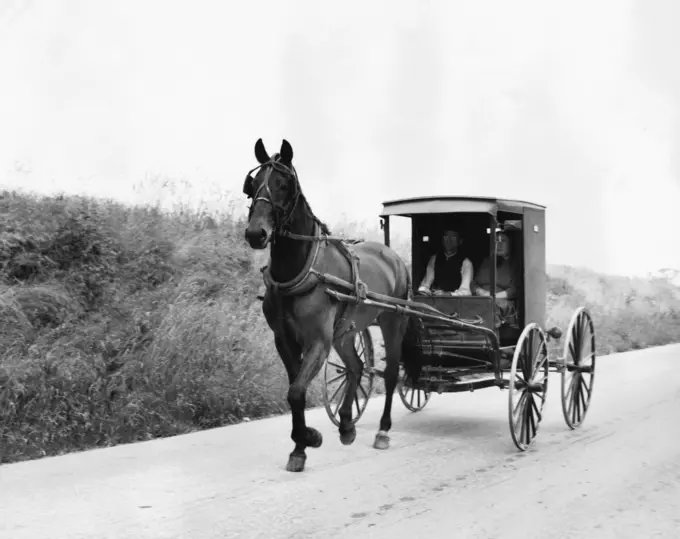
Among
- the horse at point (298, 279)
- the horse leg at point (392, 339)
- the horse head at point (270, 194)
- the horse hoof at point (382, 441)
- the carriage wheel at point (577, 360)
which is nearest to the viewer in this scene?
the horse head at point (270, 194)

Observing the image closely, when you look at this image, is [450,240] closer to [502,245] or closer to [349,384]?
[502,245]

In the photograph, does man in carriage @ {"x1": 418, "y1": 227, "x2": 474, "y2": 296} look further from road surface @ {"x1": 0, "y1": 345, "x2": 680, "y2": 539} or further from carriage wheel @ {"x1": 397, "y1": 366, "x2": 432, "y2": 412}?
road surface @ {"x1": 0, "y1": 345, "x2": 680, "y2": 539}

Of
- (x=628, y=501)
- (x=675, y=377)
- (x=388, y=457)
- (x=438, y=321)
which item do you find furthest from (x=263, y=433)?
(x=675, y=377)

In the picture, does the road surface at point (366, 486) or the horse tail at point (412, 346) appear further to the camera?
the horse tail at point (412, 346)

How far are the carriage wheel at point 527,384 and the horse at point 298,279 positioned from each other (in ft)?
4.08

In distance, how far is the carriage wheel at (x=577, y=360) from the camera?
8.59 m

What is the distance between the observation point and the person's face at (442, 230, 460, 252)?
9.11 meters

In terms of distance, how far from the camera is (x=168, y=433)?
817 centimetres

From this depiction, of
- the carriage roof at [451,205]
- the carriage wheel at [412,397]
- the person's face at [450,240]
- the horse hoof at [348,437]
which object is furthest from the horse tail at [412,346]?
the horse hoof at [348,437]

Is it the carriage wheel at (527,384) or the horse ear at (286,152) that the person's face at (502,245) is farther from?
the horse ear at (286,152)

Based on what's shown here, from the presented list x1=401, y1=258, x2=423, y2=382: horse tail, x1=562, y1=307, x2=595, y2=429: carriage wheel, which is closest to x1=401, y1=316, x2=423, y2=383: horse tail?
x1=401, y1=258, x2=423, y2=382: horse tail

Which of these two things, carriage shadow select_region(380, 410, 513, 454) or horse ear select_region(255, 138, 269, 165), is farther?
carriage shadow select_region(380, 410, 513, 454)

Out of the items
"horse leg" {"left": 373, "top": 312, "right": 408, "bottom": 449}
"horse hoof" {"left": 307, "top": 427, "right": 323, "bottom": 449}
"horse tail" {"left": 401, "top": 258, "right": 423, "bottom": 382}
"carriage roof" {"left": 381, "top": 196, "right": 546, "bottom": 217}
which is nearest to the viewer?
"horse hoof" {"left": 307, "top": 427, "right": 323, "bottom": 449}

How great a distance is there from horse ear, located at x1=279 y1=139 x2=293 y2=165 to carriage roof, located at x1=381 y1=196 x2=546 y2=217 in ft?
7.64
